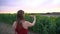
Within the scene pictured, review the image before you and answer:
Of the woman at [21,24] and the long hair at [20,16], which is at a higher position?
the long hair at [20,16]

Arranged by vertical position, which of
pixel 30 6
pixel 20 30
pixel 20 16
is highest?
pixel 30 6

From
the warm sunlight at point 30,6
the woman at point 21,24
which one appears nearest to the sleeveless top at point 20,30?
the woman at point 21,24

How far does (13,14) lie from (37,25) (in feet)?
1.00

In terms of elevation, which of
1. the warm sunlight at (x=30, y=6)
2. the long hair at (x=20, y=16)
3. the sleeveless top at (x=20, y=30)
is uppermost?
the warm sunlight at (x=30, y=6)

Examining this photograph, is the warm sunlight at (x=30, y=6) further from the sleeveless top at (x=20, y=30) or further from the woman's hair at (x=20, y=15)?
the sleeveless top at (x=20, y=30)

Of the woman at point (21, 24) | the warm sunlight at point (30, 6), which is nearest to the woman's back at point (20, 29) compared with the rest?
the woman at point (21, 24)

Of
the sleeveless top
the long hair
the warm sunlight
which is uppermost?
the warm sunlight

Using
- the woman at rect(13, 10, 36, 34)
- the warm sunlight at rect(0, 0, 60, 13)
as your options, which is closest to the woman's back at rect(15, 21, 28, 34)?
the woman at rect(13, 10, 36, 34)

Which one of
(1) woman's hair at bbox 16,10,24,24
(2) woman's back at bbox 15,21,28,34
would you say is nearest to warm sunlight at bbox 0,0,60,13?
(1) woman's hair at bbox 16,10,24,24

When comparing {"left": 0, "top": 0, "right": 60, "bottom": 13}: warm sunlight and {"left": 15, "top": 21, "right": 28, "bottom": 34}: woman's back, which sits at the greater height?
{"left": 0, "top": 0, "right": 60, "bottom": 13}: warm sunlight

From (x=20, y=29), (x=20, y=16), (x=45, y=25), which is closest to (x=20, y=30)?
(x=20, y=29)

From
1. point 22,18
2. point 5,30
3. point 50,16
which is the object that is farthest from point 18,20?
point 50,16

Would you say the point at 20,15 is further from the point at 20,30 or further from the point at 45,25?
the point at 45,25

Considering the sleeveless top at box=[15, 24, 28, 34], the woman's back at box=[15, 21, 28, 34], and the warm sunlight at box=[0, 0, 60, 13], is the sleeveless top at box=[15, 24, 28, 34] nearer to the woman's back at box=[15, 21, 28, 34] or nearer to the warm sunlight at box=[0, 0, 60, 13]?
the woman's back at box=[15, 21, 28, 34]
